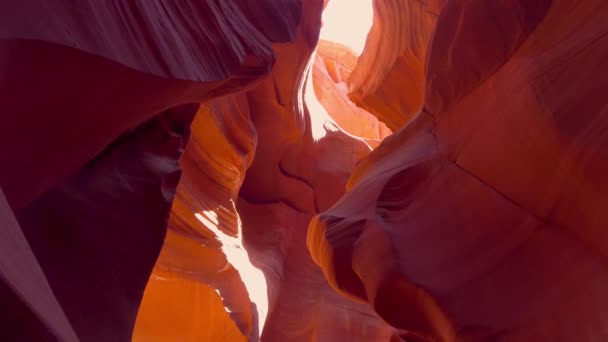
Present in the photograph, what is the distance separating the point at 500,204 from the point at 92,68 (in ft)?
6.57

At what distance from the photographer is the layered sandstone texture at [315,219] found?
2295 millimetres

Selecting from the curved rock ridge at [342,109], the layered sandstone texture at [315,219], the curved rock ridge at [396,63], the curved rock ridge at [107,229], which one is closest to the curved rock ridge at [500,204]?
the layered sandstone texture at [315,219]

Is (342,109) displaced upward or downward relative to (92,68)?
downward

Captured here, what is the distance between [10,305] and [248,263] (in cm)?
402

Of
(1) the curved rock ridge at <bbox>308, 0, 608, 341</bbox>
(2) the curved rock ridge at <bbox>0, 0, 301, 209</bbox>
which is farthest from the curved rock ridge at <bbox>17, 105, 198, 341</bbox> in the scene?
(1) the curved rock ridge at <bbox>308, 0, 608, 341</bbox>

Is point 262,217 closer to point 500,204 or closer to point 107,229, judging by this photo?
point 107,229

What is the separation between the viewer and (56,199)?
3.16 m

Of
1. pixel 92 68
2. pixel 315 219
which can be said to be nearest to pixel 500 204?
pixel 315 219

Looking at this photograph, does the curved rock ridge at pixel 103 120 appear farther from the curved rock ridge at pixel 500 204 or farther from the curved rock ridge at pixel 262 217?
the curved rock ridge at pixel 500 204

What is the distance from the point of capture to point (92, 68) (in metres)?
2.37

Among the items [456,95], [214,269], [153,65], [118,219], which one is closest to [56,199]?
[118,219]

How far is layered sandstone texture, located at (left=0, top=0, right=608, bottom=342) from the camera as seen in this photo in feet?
7.53

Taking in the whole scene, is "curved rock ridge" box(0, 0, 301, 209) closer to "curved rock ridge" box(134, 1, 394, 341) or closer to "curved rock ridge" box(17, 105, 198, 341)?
"curved rock ridge" box(17, 105, 198, 341)

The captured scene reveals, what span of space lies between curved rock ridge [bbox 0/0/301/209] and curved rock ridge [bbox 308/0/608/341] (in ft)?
4.02
